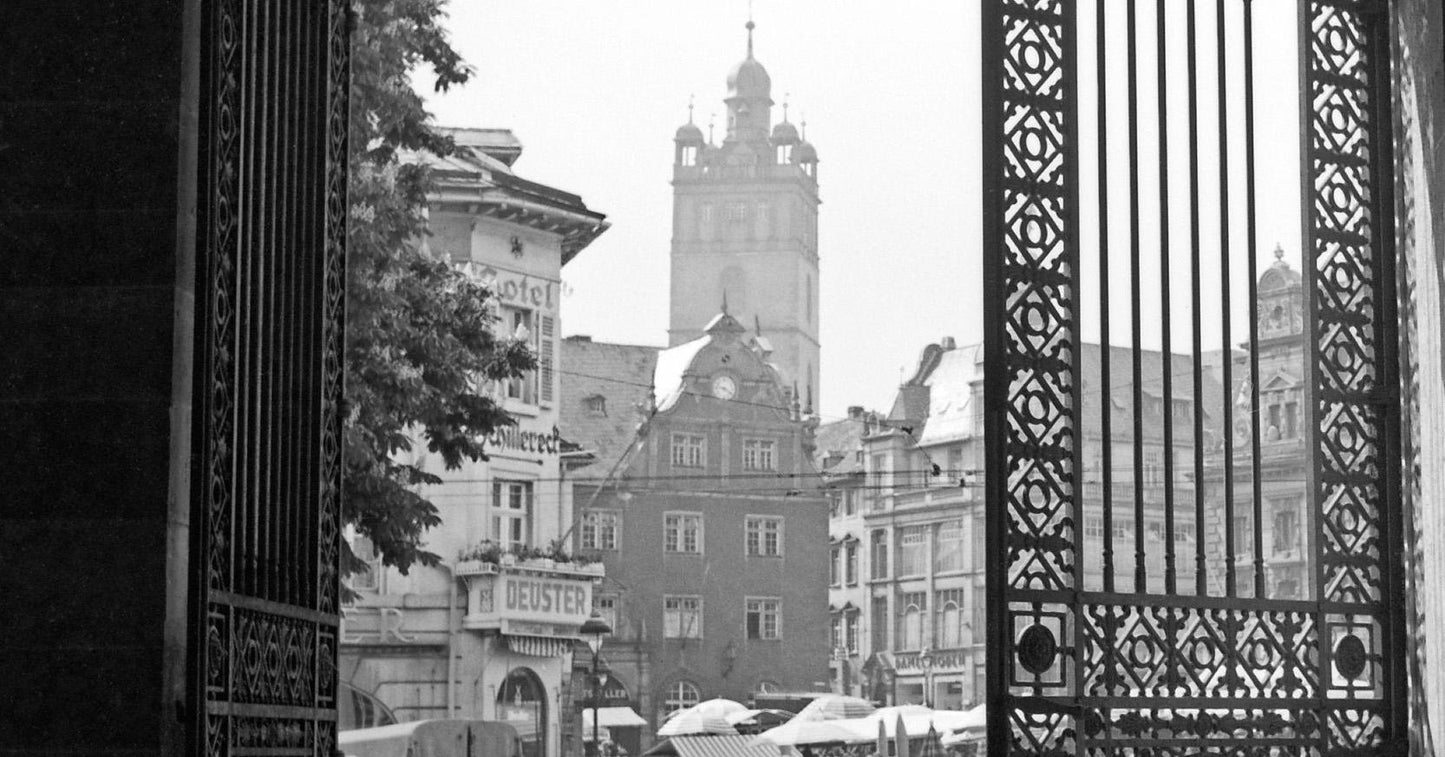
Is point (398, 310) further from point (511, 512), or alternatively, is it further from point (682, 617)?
point (682, 617)

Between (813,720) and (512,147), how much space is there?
9478mm

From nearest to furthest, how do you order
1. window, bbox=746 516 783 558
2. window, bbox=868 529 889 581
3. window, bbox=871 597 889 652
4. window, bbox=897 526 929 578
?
window, bbox=746 516 783 558, window, bbox=897 526 929 578, window, bbox=868 529 889 581, window, bbox=871 597 889 652

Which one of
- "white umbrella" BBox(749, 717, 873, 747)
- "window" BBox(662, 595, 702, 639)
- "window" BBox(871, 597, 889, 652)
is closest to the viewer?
"white umbrella" BBox(749, 717, 873, 747)

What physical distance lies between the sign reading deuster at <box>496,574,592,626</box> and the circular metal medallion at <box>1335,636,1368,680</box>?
23.3 meters

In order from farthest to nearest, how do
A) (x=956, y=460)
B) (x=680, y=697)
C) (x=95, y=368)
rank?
1. (x=956, y=460)
2. (x=680, y=697)
3. (x=95, y=368)

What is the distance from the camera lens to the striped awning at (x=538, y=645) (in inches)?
1172

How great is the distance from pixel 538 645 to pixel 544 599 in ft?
2.24

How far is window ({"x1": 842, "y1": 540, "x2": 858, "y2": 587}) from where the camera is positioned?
49.1 meters

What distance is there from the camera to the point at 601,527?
→ 4056 centimetres

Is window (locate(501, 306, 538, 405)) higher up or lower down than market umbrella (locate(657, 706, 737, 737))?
higher up

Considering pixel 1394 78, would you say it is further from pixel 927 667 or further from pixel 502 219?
pixel 927 667

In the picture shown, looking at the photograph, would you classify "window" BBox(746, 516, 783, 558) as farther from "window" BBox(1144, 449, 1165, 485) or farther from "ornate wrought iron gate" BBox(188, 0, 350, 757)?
"ornate wrought iron gate" BBox(188, 0, 350, 757)

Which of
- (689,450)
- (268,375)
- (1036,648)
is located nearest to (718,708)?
(689,450)

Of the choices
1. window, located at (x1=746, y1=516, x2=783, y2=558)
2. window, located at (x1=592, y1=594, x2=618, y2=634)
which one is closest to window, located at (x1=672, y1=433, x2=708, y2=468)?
window, located at (x1=746, y1=516, x2=783, y2=558)
